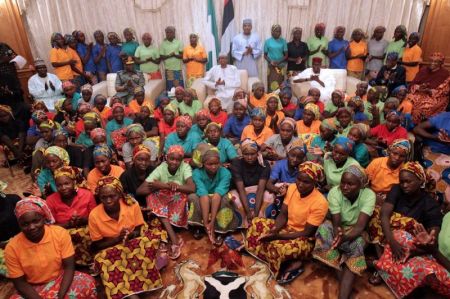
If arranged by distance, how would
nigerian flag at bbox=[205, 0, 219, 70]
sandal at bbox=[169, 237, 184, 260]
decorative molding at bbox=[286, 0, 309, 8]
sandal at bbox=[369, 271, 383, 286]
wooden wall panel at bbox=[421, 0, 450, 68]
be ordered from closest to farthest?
sandal at bbox=[369, 271, 383, 286] → sandal at bbox=[169, 237, 184, 260] → wooden wall panel at bbox=[421, 0, 450, 68] → decorative molding at bbox=[286, 0, 309, 8] → nigerian flag at bbox=[205, 0, 219, 70]

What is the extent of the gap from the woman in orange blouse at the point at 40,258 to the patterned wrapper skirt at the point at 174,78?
4684mm

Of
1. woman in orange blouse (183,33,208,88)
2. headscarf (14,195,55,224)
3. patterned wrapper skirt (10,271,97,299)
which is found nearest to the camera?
headscarf (14,195,55,224)

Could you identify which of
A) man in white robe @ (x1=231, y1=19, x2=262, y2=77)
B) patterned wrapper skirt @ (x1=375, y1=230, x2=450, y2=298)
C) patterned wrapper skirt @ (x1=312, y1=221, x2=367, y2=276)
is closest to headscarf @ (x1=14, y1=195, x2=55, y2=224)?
patterned wrapper skirt @ (x1=312, y1=221, x2=367, y2=276)

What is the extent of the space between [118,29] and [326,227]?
238 inches

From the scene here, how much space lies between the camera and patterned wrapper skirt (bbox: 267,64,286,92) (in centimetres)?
625

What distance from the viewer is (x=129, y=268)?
2.25 meters

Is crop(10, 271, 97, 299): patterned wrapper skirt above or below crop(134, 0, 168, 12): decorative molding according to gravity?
below

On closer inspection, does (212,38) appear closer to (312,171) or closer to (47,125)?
(47,125)

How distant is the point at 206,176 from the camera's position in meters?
3.05

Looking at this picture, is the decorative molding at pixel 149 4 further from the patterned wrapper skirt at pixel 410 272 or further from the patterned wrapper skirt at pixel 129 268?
the patterned wrapper skirt at pixel 410 272

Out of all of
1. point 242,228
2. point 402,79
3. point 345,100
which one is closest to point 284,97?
point 345,100

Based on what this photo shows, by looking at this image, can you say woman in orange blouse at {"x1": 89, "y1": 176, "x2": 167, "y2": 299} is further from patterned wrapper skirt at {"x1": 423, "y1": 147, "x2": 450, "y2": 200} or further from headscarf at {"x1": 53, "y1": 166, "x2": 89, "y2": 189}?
patterned wrapper skirt at {"x1": 423, "y1": 147, "x2": 450, "y2": 200}

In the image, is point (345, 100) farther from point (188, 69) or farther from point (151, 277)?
point (151, 277)

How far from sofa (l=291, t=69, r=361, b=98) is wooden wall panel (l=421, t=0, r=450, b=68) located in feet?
5.87
